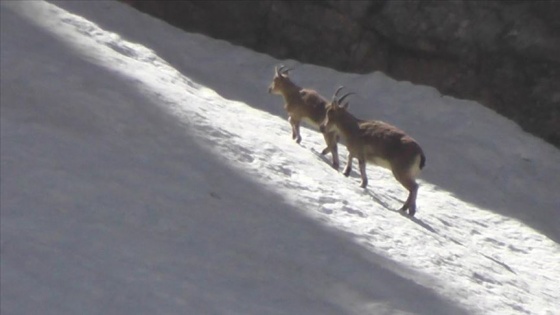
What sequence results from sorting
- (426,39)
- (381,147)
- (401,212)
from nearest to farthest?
1. (401,212)
2. (381,147)
3. (426,39)

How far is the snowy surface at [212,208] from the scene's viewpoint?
8344 mm

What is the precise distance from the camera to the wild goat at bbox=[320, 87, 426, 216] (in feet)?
41.0

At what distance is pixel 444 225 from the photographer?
12945 millimetres

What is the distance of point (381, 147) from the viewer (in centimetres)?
1273

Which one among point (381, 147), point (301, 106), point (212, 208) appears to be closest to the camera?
point (212, 208)

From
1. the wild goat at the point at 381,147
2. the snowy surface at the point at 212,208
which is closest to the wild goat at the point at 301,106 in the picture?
the snowy surface at the point at 212,208

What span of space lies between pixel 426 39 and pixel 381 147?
18.7ft

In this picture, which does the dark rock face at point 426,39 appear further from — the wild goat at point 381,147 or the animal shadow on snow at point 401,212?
the animal shadow on snow at point 401,212

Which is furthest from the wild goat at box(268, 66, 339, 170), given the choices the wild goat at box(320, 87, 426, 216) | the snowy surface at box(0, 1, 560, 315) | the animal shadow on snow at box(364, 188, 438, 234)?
the animal shadow on snow at box(364, 188, 438, 234)

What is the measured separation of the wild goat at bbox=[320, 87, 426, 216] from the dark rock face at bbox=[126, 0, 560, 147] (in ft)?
15.4

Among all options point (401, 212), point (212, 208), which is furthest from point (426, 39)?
point (212, 208)

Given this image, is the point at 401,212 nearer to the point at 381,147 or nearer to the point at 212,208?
the point at 381,147

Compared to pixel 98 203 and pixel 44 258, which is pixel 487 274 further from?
pixel 44 258

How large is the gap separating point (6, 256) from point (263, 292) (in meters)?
1.91
